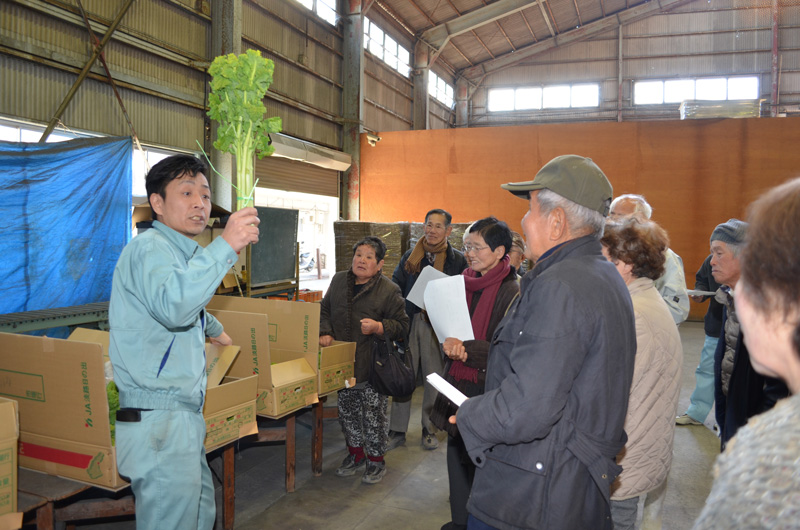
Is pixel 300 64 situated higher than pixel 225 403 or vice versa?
pixel 300 64

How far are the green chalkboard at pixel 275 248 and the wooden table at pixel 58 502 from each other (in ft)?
10.4

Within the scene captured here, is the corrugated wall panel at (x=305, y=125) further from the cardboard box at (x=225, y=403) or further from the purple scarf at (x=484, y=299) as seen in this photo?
the purple scarf at (x=484, y=299)

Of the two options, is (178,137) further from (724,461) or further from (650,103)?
(650,103)

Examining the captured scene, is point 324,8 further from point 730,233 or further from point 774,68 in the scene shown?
point 774,68

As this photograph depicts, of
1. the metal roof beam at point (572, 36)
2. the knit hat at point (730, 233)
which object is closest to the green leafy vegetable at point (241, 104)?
the knit hat at point (730, 233)

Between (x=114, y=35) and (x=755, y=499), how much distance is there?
7.92 metres

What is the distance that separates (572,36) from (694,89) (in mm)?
4170

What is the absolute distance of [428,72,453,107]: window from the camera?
54.6 feet

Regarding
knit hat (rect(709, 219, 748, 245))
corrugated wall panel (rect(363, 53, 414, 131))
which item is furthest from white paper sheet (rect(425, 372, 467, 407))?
corrugated wall panel (rect(363, 53, 414, 131))

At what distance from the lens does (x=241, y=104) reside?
220cm

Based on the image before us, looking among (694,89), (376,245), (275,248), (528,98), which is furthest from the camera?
(528,98)

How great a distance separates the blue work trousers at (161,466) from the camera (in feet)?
5.72

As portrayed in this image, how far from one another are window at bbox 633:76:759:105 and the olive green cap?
18117mm

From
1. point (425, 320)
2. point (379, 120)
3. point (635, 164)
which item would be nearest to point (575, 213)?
point (425, 320)
